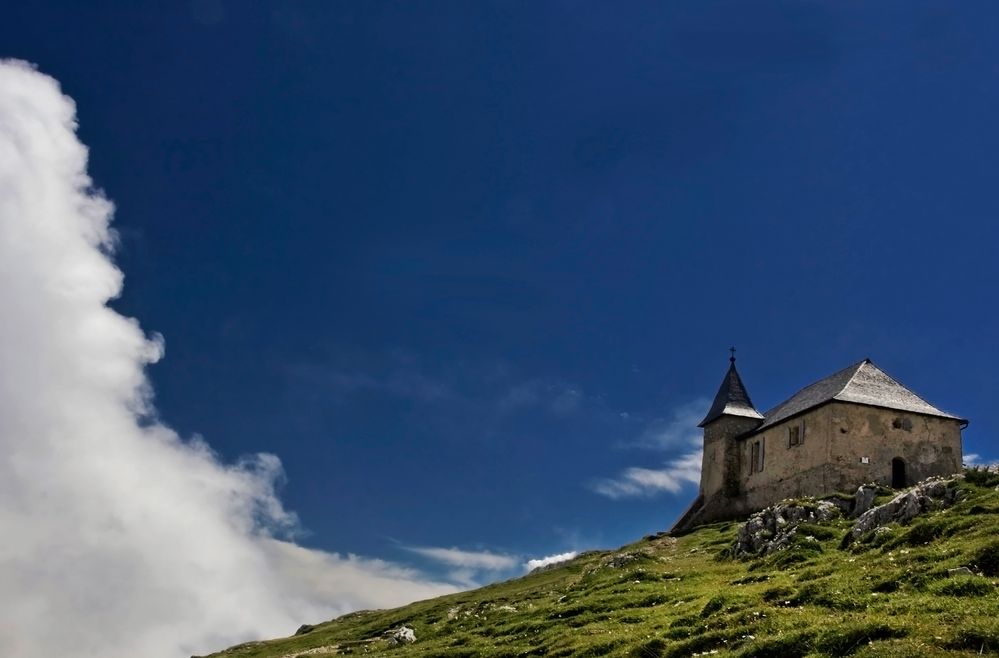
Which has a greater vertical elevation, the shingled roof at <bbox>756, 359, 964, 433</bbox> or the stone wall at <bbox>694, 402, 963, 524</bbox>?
the shingled roof at <bbox>756, 359, 964, 433</bbox>

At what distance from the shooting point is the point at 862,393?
54875 millimetres

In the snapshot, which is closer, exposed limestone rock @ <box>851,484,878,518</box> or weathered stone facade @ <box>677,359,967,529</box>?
exposed limestone rock @ <box>851,484,878,518</box>

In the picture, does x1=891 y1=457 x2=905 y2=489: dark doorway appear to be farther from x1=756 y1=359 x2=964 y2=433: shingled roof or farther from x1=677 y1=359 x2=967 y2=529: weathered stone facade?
x1=756 y1=359 x2=964 y2=433: shingled roof

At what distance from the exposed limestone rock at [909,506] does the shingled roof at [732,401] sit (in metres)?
35.4

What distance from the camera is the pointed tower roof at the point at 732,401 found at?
222ft

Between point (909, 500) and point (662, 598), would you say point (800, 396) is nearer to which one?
point (909, 500)

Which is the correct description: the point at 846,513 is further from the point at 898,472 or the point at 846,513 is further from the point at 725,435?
the point at 725,435

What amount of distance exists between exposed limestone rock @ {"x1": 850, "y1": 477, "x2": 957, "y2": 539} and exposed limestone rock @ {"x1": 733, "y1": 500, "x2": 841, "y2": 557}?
12.5 feet

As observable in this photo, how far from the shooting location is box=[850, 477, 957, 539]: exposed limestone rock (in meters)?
30.5

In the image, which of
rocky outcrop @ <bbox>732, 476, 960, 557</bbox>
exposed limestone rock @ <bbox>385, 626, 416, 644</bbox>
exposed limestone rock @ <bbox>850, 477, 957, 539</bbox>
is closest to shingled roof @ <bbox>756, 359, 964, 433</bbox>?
rocky outcrop @ <bbox>732, 476, 960, 557</bbox>

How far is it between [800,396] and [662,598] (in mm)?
37569

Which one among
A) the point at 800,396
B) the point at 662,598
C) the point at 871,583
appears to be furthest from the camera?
the point at 800,396

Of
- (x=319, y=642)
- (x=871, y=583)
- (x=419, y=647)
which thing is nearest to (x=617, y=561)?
(x=419, y=647)

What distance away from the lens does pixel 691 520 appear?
214 feet
